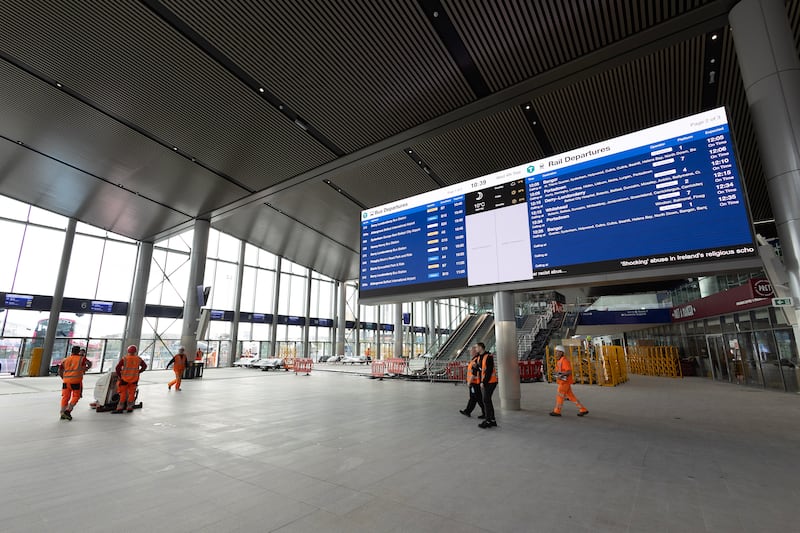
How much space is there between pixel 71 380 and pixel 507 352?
30.1 ft

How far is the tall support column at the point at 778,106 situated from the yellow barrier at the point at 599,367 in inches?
392

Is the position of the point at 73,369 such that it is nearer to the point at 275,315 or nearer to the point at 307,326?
the point at 275,315

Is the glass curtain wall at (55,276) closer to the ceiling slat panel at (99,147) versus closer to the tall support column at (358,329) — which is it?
the ceiling slat panel at (99,147)

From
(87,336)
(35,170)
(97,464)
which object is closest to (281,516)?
(97,464)

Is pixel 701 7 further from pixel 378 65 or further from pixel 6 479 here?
pixel 6 479

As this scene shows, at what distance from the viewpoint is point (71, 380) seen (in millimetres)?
7152

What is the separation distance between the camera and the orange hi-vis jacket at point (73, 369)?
716 cm

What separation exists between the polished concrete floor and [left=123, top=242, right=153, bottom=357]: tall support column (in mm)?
16762

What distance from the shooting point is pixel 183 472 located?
4035mm

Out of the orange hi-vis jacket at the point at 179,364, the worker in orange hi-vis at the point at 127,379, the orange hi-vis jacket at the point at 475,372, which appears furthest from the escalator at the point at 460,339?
the worker in orange hi-vis at the point at 127,379

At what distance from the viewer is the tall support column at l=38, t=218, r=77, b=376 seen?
18266mm

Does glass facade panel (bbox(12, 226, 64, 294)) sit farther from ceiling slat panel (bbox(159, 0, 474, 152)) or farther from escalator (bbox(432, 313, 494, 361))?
escalator (bbox(432, 313, 494, 361))

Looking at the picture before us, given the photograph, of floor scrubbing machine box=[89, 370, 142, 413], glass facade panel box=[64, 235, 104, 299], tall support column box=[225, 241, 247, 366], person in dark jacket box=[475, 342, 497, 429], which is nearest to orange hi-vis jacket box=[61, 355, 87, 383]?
floor scrubbing machine box=[89, 370, 142, 413]

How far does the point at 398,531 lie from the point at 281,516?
0.99 meters
